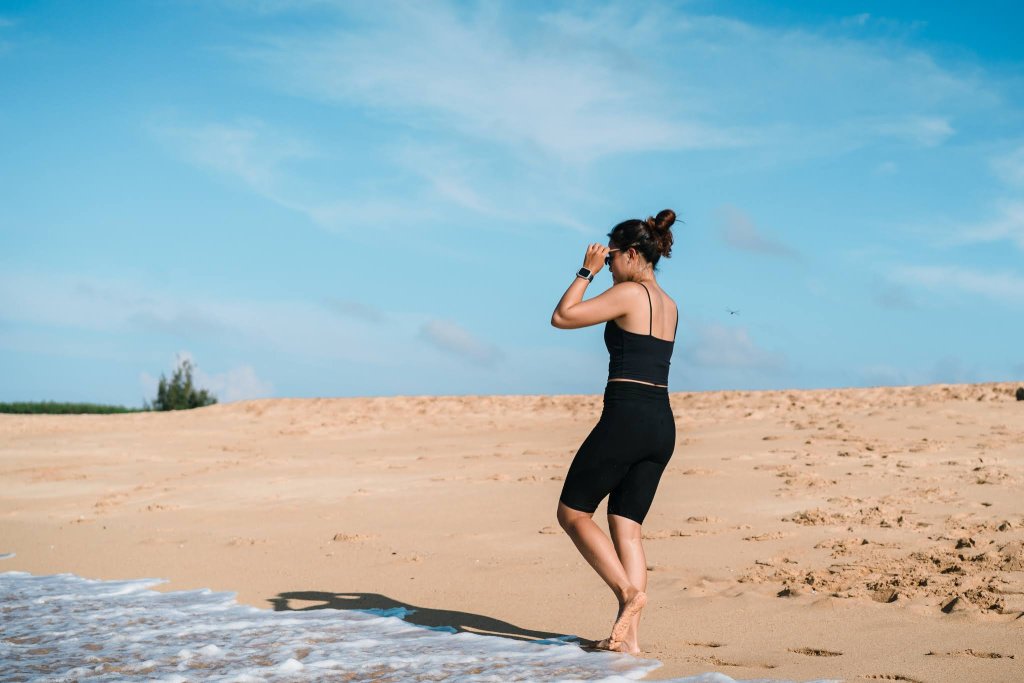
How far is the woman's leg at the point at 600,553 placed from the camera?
442 centimetres

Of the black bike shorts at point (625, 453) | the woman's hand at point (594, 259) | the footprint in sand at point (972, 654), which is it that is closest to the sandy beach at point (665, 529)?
the footprint in sand at point (972, 654)

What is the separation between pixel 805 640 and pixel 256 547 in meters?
4.79

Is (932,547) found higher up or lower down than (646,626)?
higher up

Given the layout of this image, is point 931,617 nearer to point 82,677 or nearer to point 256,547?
point 82,677

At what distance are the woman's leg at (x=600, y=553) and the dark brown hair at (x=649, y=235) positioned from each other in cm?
125

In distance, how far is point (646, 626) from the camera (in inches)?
198

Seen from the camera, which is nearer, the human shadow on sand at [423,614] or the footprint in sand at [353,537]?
the human shadow on sand at [423,614]

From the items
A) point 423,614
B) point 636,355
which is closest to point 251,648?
point 423,614

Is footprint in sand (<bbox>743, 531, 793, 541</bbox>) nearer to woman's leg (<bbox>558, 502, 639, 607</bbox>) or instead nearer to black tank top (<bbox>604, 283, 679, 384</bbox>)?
woman's leg (<bbox>558, 502, 639, 607</bbox>)

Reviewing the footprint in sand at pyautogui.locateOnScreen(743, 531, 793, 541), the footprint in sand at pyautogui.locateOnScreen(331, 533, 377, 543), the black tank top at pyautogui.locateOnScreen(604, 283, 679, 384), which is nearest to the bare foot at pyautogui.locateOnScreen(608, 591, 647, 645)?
the black tank top at pyautogui.locateOnScreen(604, 283, 679, 384)

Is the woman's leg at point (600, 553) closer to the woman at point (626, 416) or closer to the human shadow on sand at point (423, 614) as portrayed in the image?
the woman at point (626, 416)

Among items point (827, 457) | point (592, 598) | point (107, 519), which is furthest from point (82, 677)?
point (827, 457)

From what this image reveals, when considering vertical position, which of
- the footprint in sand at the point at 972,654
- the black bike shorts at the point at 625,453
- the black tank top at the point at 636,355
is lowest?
the footprint in sand at the point at 972,654

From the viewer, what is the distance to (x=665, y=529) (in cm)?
740
